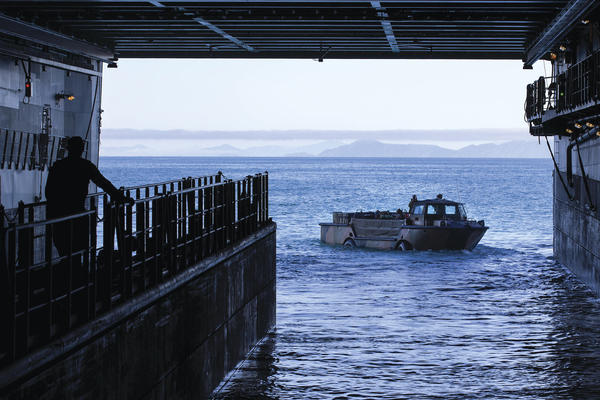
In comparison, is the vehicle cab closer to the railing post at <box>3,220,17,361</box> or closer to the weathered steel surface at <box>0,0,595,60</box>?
the weathered steel surface at <box>0,0,595,60</box>

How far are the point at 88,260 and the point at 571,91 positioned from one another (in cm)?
2176

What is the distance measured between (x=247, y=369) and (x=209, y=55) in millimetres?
15245

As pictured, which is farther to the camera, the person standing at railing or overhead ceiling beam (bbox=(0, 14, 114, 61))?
overhead ceiling beam (bbox=(0, 14, 114, 61))

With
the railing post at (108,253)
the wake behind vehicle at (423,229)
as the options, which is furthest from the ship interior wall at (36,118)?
the wake behind vehicle at (423,229)

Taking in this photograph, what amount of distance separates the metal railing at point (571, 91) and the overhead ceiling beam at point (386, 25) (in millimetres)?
5392

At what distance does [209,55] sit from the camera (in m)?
30.7

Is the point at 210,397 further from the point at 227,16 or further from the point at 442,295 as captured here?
the point at 442,295

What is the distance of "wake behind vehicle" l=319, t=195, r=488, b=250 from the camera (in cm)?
4791

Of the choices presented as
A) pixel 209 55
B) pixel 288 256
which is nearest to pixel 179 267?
pixel 209 55

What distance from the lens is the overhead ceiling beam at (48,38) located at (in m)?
19.7

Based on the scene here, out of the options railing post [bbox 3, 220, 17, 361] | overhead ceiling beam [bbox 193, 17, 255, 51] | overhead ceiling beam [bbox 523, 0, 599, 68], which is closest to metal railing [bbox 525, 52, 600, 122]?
overhead ceiling beam [bbox 523, 0, 599, 68]

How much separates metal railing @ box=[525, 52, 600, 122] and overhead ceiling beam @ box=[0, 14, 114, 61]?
13320 millimetres

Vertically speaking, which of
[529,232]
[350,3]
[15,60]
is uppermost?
[350,3]

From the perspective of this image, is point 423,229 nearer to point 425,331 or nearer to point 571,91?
point 571,91
